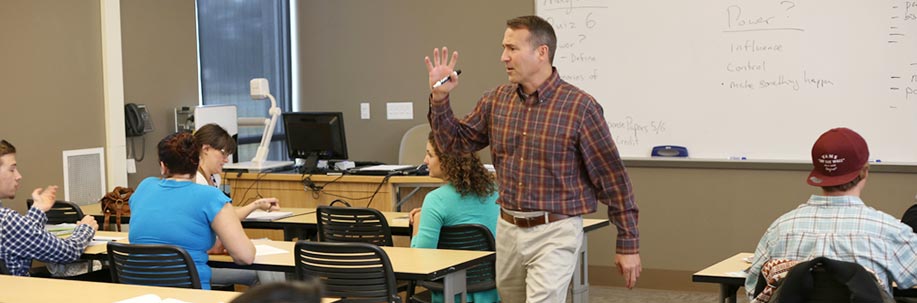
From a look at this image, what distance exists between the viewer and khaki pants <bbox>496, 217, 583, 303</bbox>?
3.30 meters

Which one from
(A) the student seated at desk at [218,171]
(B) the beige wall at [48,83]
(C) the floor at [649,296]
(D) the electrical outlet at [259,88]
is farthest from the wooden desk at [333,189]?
(A) the student seated at desk at [218,171]

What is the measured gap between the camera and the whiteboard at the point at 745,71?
245 inches

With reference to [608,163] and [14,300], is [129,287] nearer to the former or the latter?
[14,300]

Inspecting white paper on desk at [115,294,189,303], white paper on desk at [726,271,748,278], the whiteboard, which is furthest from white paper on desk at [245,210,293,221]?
white paper on desk at [726,271,748,278]

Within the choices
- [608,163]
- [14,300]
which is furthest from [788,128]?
[14,300]

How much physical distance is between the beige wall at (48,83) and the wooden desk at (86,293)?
2.75m

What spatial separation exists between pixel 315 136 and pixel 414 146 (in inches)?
38.1

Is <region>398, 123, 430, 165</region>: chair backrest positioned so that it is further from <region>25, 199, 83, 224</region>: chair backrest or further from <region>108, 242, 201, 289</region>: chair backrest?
<region>108, 242, 201, 289</region>: chair backrest

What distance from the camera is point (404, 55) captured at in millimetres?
8055

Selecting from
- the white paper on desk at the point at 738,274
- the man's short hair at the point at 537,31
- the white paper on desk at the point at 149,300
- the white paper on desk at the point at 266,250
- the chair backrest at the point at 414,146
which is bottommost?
the white paper on desk at the point at 266,250

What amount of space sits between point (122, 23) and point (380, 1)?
2026mm

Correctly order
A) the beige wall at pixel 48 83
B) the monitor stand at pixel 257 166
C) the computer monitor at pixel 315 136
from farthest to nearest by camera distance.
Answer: the monitor stand at pixel 257 166, the computer monitor at pixel 315 136, the beige wall at pixel 48 83

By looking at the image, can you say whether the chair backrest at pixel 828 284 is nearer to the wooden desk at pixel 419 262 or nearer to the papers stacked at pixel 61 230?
the wooden desk at pixel 419 262

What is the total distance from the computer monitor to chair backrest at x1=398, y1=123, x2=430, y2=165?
0.80 m
